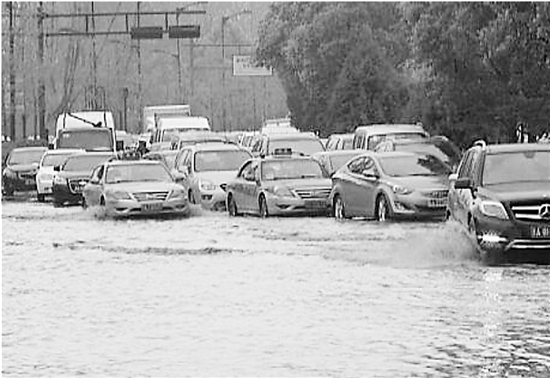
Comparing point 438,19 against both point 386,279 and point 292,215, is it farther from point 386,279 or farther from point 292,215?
point 386,279

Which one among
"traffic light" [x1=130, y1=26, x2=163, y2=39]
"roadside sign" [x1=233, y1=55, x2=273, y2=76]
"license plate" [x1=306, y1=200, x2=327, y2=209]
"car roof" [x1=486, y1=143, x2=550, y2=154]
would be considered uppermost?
"traffic light" [x1=130, y1=26, x2=163, y2=39]

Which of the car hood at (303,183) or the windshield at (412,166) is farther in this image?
the car hood at (303,183)

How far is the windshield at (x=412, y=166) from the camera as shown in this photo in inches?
1021

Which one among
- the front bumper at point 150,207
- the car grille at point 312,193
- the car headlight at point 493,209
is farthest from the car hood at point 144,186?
the car headlight at point 493,209

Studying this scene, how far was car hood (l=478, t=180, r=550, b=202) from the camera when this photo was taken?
57.0 ft

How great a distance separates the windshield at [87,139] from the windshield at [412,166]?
19225mm

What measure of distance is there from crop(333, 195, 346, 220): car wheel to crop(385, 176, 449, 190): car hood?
164cm

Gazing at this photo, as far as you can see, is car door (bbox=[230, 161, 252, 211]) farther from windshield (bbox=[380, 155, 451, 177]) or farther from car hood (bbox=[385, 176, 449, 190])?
car hood (bbox=[385, 176, 449, 190])

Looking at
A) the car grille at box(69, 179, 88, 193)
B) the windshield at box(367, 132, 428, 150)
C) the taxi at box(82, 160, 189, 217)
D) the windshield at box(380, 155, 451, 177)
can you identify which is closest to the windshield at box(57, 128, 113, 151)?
the car grille at box(69, 179, 88, 193)

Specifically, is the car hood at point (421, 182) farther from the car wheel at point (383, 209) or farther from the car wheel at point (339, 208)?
the car wheel at point (339, 208)

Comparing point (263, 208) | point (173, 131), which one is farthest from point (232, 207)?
point (173, 131)

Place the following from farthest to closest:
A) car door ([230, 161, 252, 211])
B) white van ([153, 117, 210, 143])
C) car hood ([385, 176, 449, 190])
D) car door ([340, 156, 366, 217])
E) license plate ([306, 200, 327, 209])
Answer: white van ([153, 117, 210, 143])
car door ([230, 161, 252, 211])
license plate ([306, 200, 327, 209])
car door ([340, 156, 366, 217])
car hood ([385, 176, 449, 190])

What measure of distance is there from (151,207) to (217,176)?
3890 millimetres

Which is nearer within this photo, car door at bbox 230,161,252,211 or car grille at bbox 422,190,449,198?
car grille at bbox 422,190,449,198
